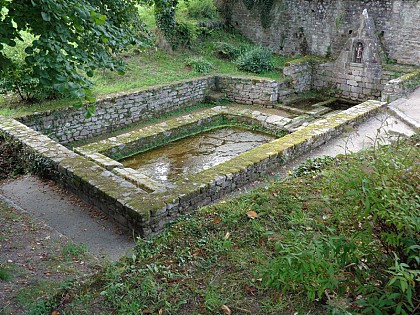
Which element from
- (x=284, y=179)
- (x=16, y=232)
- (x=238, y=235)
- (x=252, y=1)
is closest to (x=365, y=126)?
(x=284, y=179)

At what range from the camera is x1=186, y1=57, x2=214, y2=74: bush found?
45.6 feet

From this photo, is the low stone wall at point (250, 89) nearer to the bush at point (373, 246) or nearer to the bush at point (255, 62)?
the bush at point (255, 62)

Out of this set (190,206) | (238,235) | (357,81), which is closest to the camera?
(238,235)

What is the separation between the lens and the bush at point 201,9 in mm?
16688

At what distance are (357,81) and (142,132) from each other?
818 cm

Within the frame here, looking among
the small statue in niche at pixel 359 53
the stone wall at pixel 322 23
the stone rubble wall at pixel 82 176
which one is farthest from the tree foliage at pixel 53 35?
the stone wall at pixel 322 23

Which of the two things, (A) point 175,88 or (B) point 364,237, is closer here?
(B) point 364,237

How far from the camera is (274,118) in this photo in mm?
11234

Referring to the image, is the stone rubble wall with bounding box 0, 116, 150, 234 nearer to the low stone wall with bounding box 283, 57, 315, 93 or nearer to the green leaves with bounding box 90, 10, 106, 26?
the green leaves with bounding box 90, 10, 106, 26

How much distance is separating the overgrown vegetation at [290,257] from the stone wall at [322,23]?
9804 millimetres

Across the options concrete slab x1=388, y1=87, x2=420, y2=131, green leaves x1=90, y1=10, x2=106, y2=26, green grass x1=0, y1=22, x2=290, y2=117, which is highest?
green leaves x1=90, y1=10, x2=106, y2=26

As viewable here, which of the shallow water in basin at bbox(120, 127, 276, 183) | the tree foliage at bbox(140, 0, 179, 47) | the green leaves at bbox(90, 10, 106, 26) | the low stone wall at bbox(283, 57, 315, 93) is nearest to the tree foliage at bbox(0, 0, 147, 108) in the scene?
the green leaves at bbox(90, 10, 106, 26)

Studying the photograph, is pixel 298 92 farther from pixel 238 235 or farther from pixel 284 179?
pixel 238 235

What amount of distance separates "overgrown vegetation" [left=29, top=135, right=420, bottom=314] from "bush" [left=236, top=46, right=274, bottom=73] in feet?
28.9
